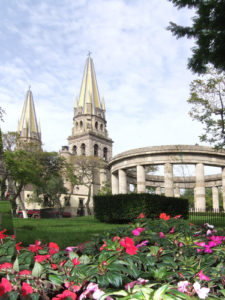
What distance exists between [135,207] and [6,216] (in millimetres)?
15074

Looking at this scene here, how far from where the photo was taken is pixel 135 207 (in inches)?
672

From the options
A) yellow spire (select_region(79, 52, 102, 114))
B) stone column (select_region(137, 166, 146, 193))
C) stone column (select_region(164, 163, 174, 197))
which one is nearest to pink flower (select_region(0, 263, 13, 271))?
stone column (select_region(164, 163, 174, 197))

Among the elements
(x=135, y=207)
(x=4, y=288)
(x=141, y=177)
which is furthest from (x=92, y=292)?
(x=141, y=177)

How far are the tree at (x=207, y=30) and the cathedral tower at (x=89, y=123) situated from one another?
5924 cm

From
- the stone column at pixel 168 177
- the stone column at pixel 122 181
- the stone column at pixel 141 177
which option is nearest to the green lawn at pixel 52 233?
the stone column at pixel 168 177

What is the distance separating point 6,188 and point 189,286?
5.88ft

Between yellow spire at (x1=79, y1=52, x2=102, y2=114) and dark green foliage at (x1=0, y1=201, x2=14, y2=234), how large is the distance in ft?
226

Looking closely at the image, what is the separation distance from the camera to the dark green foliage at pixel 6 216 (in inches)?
94.2

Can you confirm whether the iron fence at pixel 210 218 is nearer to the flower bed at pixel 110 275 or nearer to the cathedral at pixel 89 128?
the flower bed at pixel 110 275

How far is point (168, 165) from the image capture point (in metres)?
28.3

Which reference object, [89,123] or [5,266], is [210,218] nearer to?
[5,266]

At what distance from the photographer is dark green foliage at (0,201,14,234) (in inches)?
94.2

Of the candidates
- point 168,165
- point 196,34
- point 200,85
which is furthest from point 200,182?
point 196,34

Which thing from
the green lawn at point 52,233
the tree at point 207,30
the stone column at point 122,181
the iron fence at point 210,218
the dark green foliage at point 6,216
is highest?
the tree at point 207,30
